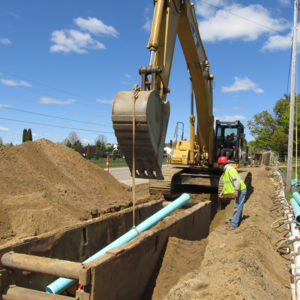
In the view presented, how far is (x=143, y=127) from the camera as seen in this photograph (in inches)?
160

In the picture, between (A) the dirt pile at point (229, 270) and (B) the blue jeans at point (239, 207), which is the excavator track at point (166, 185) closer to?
(B) the blue jeans at point (239, 207)

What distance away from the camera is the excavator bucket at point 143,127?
13.4 feet

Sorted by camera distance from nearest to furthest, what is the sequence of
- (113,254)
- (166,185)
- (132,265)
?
(113,254), (132,265), (166,185)

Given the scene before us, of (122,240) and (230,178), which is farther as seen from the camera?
(230,178)

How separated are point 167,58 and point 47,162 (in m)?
4.91

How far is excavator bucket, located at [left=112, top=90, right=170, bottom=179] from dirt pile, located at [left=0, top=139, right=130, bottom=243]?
7.80 feet

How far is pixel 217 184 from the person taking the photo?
9.48 metres

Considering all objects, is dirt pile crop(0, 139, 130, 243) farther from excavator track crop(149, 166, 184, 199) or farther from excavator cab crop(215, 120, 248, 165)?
excavator cab crop(215, 120, 248, 165)

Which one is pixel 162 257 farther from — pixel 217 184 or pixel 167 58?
pixel 217 184

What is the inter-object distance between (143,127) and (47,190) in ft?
13.6

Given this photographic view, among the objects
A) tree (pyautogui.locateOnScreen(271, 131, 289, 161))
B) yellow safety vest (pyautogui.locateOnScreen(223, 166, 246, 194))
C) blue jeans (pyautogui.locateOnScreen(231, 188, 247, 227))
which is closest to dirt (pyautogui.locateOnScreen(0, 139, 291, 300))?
blue jeans (pyautogui.locateOnScreen(231, 188, 247, 227))

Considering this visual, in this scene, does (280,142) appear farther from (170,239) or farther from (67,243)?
(67,243)

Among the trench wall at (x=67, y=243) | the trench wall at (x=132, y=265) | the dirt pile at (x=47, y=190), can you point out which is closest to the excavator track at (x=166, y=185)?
the dirt pile at (x=47, y=190)

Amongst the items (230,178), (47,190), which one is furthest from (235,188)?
(47,190)
